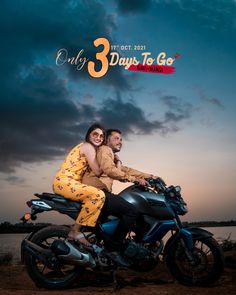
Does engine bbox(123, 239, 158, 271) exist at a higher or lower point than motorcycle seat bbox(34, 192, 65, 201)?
lower

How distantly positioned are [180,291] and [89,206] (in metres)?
1.67

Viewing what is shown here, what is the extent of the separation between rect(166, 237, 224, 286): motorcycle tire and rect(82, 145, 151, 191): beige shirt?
4.11ft

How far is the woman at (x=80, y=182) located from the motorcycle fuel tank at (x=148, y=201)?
1.38 ft

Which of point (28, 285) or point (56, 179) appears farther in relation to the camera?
point (28, 285)

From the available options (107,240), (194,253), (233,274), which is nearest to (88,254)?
(107,240)

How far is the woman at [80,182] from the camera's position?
555 cm

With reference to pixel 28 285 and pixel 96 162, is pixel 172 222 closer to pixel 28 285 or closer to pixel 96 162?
pixel 96 162

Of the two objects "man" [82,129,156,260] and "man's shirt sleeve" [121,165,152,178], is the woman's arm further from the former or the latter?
"man's shirt sleeve" [121,165,152,178]

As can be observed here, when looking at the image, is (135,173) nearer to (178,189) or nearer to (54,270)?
(178,189)

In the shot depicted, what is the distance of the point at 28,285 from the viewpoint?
6.39 meters

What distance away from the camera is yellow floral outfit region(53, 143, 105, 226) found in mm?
5547

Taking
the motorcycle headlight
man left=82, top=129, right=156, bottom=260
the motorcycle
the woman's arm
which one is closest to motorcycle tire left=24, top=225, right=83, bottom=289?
the motorcycle

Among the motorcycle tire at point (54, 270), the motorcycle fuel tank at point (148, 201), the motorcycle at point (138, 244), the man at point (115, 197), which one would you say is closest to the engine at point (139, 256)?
the motorcycle at point (138, 244)

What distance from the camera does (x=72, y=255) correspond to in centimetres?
561
